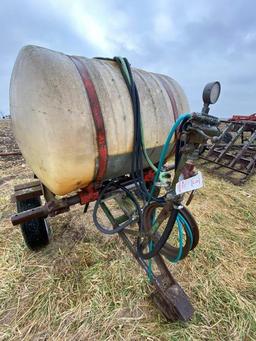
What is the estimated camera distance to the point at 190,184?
132 cm

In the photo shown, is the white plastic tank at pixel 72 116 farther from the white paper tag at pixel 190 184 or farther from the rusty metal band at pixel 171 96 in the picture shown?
the white paper tag at pixel 190 184

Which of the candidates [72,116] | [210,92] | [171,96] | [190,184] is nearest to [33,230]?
[72,116]

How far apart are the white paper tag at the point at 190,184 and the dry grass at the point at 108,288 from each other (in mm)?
1107

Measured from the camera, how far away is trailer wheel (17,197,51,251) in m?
2.35

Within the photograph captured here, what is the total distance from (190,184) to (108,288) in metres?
1.30

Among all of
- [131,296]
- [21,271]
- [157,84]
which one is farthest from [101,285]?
[157,84]

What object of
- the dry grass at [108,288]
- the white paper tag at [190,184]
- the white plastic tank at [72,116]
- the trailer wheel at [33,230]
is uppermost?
the white plastic tank at [72,116]

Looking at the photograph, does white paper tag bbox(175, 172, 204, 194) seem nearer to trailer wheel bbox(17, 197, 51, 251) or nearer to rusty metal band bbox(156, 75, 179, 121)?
rusty metal band bbox(156, 75, 179, 121)

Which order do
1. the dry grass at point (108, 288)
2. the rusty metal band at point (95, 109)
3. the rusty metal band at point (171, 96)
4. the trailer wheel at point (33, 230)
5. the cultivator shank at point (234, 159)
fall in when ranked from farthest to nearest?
the cultivator shank at point (234, 159) < the trailer wheel at point (33, 230) < the rusty metal band at point (171, 96) < the dry grass at point (108, 288) < the rusty metal band at point (95, 109)

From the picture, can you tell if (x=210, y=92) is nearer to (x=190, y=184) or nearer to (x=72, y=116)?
(x=190, y=184)

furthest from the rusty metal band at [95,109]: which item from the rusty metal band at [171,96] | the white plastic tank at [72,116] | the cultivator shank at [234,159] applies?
the cultivator shank at [234,159]

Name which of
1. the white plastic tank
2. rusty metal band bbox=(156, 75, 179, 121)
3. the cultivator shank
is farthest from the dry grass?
the cultivator shank

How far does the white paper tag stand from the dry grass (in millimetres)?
1107

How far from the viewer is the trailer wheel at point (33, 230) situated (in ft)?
7.72
